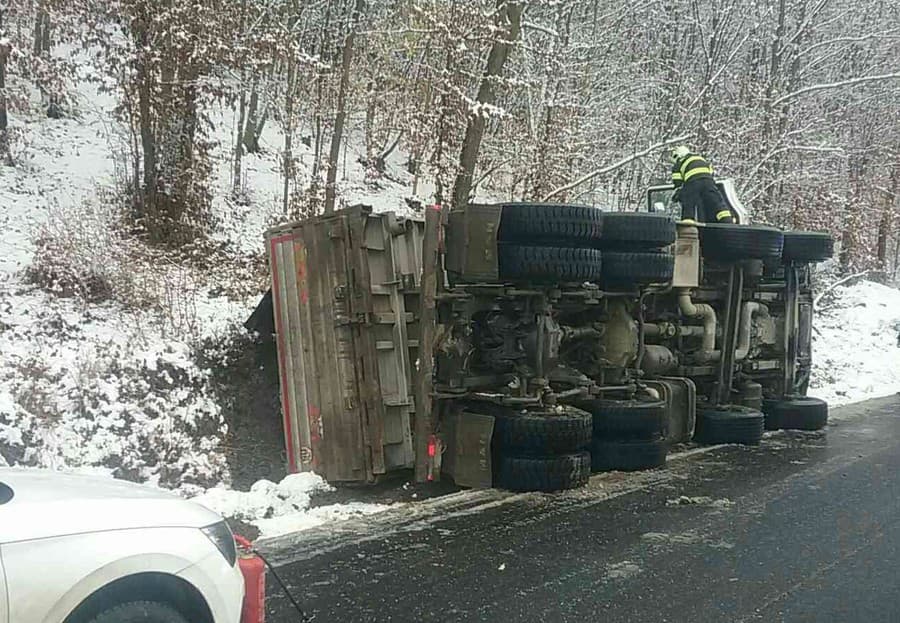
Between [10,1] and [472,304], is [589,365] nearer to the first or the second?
[472,304]

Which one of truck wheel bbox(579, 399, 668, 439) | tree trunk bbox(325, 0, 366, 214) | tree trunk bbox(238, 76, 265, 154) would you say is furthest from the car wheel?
tree trunk bbox(238, 76, 265, 154)

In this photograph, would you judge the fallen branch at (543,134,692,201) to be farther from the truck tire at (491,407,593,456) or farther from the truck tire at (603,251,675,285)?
the truck tire at (491,407,593,456)

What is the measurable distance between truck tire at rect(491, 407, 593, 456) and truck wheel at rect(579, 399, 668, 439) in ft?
1.90

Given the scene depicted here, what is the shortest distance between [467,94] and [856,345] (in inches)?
395

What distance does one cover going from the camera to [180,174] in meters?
11.4

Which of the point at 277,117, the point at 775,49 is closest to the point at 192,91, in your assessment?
the point at 277,117

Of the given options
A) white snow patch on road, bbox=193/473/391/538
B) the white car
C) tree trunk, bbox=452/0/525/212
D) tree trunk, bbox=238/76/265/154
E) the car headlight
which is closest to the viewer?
the white car

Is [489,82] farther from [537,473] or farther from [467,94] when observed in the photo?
[537,473]

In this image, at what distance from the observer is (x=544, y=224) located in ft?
22.5

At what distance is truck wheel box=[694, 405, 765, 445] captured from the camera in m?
9.06

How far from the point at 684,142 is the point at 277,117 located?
318 inches

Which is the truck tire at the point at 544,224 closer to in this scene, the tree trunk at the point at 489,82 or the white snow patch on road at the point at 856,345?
the tree trunk at the point at 489,82

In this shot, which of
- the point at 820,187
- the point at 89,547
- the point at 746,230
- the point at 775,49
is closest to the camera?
the point at 89,547

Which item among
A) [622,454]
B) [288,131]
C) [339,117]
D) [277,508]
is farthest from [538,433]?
[288,131]
